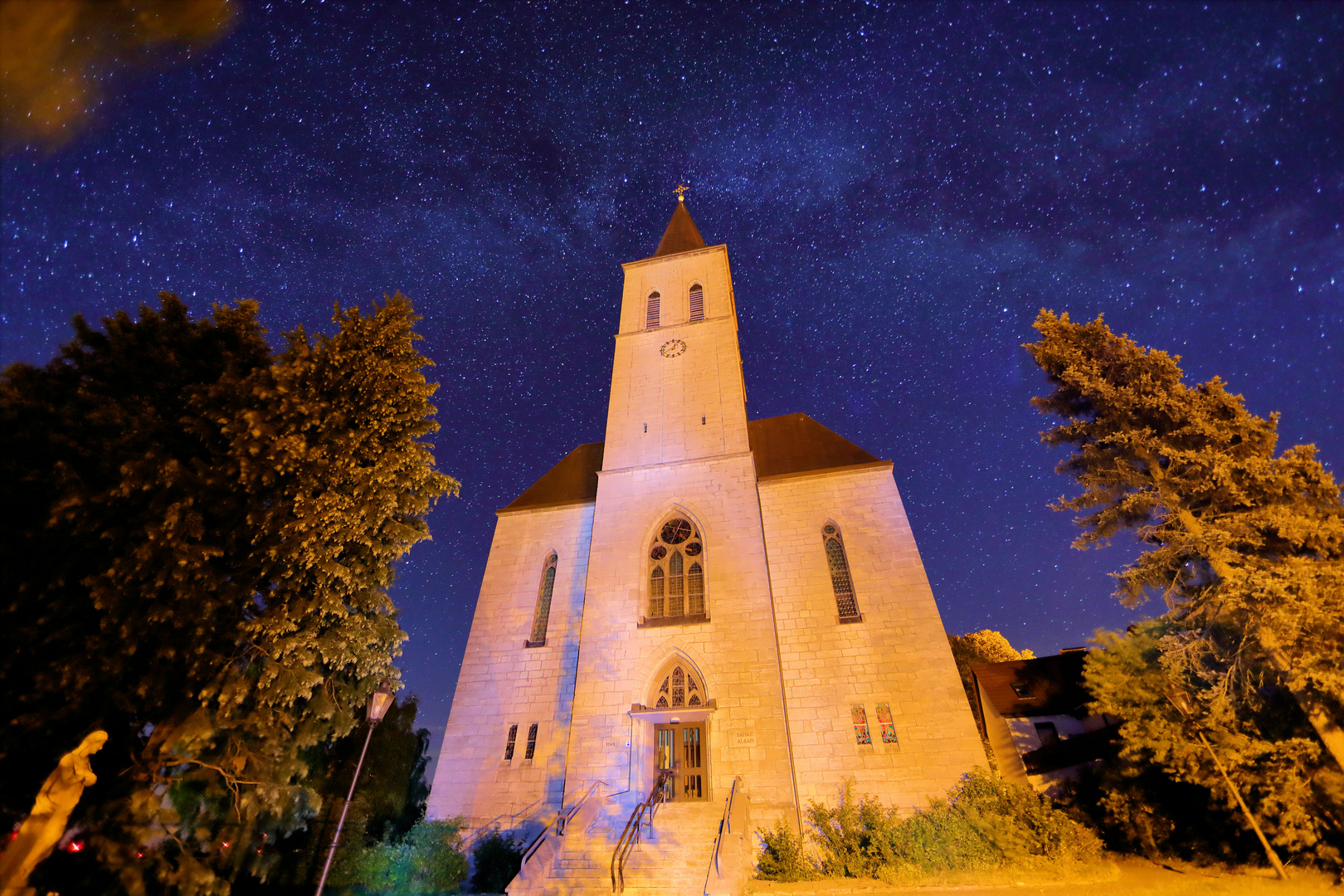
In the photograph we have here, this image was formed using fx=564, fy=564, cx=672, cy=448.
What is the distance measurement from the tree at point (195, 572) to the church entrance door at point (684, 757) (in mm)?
7707

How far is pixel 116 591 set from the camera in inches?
299

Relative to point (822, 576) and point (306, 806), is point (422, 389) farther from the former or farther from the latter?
point (822, 576)

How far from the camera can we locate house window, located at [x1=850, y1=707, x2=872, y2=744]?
1468 centimetres

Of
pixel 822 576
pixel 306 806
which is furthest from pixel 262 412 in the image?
pixel 822 576

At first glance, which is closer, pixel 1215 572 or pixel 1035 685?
pixel 1215 572

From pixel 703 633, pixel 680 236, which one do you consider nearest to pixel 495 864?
pixel 703 633

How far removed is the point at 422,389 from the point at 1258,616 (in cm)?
1465

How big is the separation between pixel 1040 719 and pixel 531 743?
18860 mm

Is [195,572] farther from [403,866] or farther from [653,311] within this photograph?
[653,311]

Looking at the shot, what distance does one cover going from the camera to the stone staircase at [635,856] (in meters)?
10.8

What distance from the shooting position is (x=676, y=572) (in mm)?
17000

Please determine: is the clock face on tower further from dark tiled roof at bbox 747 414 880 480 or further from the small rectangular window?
the small rectangular window

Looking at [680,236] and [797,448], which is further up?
[680,236]

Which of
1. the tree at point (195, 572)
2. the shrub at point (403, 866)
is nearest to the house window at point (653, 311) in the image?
the tree at point (195, 572)
